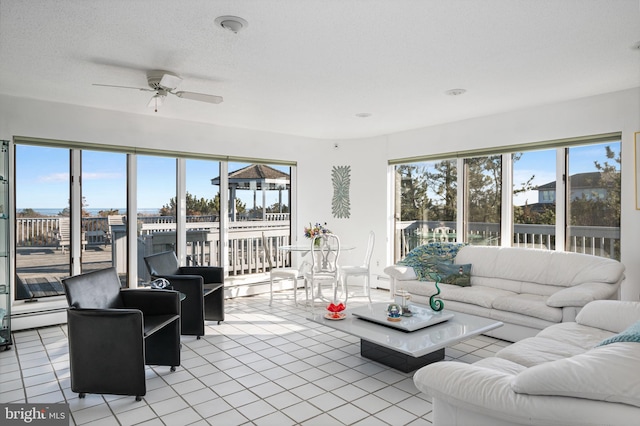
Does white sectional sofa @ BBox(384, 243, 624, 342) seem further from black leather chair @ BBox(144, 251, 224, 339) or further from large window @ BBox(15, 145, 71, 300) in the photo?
large window @ BBox(15, 145, 71, 300)

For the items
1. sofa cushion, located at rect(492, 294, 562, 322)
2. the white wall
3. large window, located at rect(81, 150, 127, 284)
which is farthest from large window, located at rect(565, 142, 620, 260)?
large window, located at rect(81, 150, 127, 284)

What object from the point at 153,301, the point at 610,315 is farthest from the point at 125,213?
the point at 610,315

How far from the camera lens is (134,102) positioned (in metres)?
4.61

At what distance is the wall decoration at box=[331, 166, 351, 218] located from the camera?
7.03 metres

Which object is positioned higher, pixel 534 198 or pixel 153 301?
pixel 534 198

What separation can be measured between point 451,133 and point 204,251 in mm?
3957

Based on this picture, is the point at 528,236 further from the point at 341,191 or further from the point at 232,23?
the point at 232,23

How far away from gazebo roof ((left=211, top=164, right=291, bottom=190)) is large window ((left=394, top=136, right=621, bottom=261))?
1.94 meters

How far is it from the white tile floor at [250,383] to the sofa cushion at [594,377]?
114cm

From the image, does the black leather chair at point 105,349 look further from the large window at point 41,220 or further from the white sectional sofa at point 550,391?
the large window at point 41,220

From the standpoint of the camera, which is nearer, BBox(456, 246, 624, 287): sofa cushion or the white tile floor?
the white tile floor

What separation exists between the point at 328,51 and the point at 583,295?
2.99 m

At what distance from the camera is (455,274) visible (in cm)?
481

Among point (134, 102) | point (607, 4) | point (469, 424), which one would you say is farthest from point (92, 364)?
point (607, 4)
